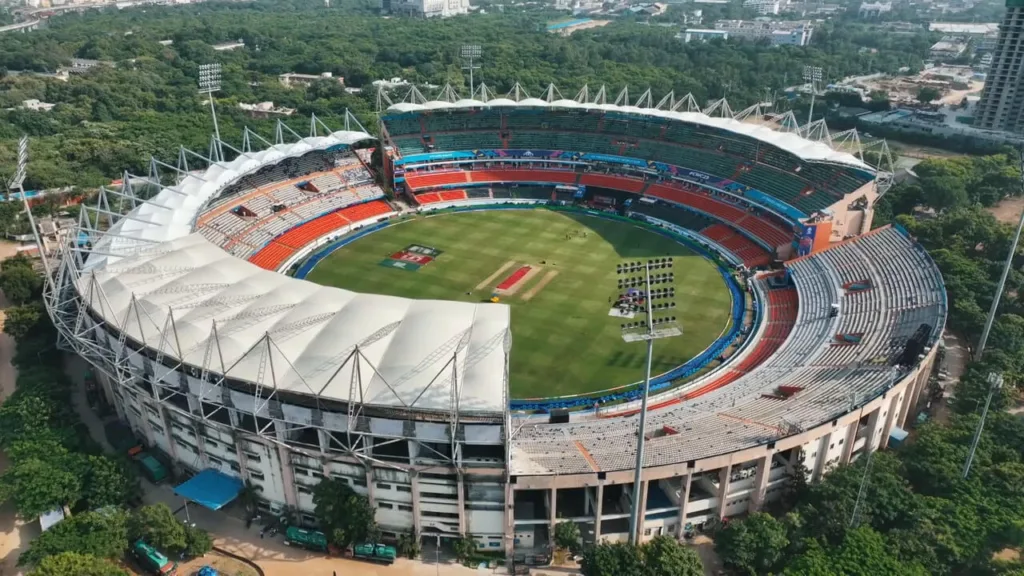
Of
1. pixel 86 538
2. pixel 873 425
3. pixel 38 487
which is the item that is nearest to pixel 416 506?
pixel 86 538

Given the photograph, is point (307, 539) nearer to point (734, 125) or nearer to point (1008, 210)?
point (734, 125)

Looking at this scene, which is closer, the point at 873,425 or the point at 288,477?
the point at 288,477

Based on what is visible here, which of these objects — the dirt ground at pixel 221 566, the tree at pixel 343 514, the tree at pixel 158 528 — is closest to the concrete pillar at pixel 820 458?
the tree at pixel 343 514

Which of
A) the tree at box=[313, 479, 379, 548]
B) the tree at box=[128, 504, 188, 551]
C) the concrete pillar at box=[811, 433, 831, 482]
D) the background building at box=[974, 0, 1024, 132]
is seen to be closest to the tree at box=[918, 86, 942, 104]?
the background building at box=[974, 0, 1024, 132]

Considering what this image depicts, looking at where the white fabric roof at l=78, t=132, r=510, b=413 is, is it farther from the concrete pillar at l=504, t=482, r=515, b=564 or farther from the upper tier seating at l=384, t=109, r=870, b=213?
the upper tier seating at l=384, t=109, r=870, b=213

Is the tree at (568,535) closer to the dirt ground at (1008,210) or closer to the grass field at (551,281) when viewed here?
the grass field at (551,281)

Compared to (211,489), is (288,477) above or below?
above

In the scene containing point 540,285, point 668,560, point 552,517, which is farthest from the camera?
point 540,285
